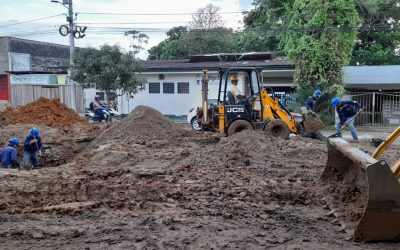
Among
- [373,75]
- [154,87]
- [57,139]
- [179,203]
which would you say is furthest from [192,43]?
[179,203]

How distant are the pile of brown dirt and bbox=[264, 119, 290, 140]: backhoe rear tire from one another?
876cm

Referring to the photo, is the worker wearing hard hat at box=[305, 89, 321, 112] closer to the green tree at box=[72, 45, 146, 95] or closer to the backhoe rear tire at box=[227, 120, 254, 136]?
the backhoe rear tire at box=[227, 120, 254, 136]

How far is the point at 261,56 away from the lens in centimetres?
2733

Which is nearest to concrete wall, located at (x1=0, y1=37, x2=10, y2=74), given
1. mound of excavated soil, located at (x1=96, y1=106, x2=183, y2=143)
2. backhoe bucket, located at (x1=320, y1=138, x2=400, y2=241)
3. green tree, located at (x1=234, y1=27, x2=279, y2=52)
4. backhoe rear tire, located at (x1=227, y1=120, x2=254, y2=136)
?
green tree, located at (x1=234, y1=27, x2=279, y2=52)

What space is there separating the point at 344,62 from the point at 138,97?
1267cm

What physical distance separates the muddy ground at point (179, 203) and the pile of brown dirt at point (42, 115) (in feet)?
26.4

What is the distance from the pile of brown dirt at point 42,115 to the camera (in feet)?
61.7

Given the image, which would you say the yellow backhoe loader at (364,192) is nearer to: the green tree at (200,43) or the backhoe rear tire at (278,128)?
the backhoe rear tire at (278,128)

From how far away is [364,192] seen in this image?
19.5 feet

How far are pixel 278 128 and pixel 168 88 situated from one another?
14.5 m

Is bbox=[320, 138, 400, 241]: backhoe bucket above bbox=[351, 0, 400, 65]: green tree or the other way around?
the other way around

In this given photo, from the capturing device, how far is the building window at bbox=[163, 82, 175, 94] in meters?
27.9

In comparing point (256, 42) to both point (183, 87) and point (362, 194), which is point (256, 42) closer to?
point (183, 87)

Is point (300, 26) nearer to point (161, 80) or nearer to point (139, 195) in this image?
point (161, 80)
